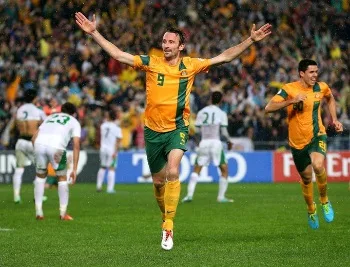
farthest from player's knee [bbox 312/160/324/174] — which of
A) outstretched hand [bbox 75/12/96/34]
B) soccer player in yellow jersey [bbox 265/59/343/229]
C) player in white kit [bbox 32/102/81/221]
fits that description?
outstretched hand [bbox 75/12/96/34]

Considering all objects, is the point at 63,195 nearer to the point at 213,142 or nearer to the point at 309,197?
the point at 309,197

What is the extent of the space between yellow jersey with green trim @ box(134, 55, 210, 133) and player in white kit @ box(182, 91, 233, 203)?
9.70m

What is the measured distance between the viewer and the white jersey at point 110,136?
2666 cm

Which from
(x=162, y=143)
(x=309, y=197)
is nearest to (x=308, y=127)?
(x=309, y=197)

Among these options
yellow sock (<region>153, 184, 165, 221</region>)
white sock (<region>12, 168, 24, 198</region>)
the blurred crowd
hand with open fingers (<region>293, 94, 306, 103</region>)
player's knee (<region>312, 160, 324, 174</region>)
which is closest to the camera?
yellow sock (<region>153, 184, 165, 221</region>)

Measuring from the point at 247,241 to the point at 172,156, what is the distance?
5.17ft

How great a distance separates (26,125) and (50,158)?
5.02 metres

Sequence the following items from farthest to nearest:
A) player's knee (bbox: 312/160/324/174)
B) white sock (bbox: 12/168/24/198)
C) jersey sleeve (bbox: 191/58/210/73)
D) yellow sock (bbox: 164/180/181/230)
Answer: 1. white sock (bbox: 12/168/24/198)
2. player's knee (bbox: 312/160/324/174)
3. jersey sleeve (bbox: 191/58/210/73)
4. yellow sock (bbox: 164/180/181/230)

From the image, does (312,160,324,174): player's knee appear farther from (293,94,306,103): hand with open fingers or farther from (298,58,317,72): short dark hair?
(298,58,317,72): short dark hair

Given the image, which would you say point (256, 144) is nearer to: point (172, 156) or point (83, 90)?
point (83, 90)

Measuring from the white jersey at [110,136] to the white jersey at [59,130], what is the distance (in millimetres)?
10587

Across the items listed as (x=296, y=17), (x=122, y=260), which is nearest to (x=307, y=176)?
(x=122, y=260)

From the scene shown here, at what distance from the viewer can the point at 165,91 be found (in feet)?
38.9

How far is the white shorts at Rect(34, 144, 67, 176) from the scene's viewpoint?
52.4 feet
